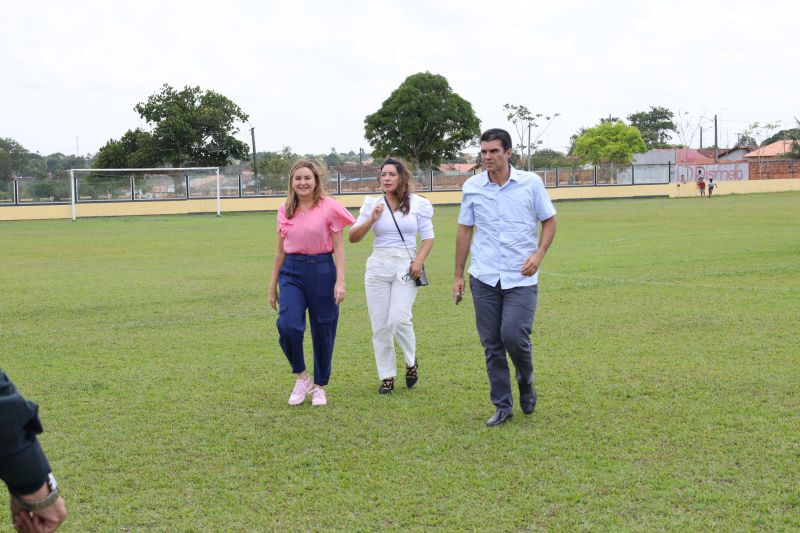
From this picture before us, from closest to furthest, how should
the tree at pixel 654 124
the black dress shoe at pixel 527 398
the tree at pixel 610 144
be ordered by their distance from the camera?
the black dress shoe at pixel 527 398 < the tree at pixel 610 144 < the tree at pixel 654 124

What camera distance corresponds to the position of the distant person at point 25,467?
2.13 m

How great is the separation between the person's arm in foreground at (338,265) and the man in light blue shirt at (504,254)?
3.35 ft

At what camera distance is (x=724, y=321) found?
9664mm

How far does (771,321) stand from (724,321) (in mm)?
455

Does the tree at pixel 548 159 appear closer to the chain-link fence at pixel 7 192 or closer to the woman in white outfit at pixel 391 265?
the chain-link fence at pixel 7 192

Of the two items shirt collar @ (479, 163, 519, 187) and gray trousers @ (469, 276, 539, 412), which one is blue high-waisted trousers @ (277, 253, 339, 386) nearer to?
gray trousers @ (469, 276, 539, 412)

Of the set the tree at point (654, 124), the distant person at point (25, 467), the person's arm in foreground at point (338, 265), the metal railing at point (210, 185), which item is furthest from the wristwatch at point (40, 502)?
the tree at point (654, 124)

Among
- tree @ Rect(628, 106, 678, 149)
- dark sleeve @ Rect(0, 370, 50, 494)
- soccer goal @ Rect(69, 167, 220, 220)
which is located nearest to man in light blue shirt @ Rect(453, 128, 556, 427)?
dark sleeve @ Rect(0, 370, 50, 494)

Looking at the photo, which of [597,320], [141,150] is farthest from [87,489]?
[141,150]

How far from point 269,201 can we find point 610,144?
4771 cm

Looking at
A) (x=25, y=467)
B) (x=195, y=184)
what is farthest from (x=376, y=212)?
(x=195, y=184)

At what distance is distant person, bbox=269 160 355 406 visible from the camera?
651 cm

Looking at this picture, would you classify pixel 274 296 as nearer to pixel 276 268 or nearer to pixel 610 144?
pixel 276 268

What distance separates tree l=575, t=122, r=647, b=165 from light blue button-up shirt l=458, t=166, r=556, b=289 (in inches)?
3262
